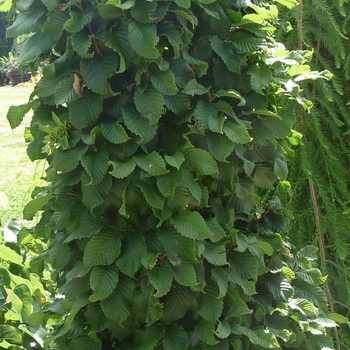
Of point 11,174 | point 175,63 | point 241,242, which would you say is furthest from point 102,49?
point 11,174

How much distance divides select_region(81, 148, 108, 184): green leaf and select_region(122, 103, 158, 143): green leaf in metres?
0.12

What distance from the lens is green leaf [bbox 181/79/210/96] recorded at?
133 centimetres

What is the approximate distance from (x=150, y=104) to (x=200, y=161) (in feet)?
0.69

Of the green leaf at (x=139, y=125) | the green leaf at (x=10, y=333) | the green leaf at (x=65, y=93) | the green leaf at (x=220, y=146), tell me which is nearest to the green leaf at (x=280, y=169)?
the green leaf at (x=220, y=146)

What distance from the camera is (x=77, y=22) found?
1.27 m

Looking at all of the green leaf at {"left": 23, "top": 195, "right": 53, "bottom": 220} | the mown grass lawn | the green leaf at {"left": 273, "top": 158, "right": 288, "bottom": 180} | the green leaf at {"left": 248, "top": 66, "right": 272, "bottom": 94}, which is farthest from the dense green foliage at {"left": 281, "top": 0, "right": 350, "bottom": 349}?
the mown grass lawn

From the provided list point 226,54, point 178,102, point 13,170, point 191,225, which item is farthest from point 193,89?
point 13,170

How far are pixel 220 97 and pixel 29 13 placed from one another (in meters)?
0.60

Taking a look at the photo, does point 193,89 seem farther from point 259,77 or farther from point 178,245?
point 178,245

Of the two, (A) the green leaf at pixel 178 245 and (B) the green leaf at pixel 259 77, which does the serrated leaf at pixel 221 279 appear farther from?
(B) the green leaf at pixel 259 77

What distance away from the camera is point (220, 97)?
1.45m

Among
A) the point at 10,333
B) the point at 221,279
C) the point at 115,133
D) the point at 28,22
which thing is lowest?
the point at 10,333

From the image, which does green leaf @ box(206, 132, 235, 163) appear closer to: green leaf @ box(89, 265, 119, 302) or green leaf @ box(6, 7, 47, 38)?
green leaf @ box(89, 265, 119, 302)

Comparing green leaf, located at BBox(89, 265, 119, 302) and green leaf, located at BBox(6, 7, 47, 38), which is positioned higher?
green leaf, located at BBox(6, 7, 47, 38)
